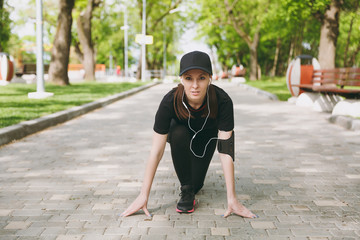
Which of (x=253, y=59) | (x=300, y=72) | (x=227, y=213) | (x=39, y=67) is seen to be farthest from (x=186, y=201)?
(x=253, y=59)

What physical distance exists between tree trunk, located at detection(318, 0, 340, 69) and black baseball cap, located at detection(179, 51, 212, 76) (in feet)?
46.6

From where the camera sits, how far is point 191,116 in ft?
10.8

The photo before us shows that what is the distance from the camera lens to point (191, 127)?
343 cm

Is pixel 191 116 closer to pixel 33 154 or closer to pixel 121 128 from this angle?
pixel 33 154

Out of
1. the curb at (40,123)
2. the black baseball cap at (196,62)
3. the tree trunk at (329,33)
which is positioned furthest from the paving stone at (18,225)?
the tree trunk at (329,33)

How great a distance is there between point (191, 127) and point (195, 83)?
517 mm

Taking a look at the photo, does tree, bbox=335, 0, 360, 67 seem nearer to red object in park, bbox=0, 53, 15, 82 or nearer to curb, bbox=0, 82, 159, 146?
curb, bbox=0, 82, 159, 146

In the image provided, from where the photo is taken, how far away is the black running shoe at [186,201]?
131 inches

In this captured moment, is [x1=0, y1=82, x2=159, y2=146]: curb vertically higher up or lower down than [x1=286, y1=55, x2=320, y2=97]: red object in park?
lower down

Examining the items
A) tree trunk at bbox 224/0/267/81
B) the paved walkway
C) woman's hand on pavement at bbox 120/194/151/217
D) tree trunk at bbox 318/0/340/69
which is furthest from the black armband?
tree trunk at bbox 224/0/267/81

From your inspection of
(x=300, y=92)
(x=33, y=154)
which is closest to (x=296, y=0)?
(x=300, y=92)

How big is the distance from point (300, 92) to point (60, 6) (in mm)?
11089

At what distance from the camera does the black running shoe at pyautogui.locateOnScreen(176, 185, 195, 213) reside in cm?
332

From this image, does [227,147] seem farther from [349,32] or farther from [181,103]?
[349,32]
